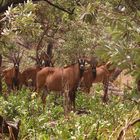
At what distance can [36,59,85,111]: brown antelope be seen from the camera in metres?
14.1

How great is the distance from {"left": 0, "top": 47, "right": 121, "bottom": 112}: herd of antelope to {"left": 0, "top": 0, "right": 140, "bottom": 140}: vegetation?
0.40 m

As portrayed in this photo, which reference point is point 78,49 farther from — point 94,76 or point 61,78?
point 61,78

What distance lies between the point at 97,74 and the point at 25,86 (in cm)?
284

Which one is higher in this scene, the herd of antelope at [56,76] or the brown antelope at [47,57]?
the brown antelope at [47,57]

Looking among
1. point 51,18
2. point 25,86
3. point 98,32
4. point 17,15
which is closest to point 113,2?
point 17,15

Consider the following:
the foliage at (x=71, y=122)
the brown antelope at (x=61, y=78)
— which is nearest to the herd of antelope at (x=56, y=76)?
the brown antelope at (x=61, y=78)

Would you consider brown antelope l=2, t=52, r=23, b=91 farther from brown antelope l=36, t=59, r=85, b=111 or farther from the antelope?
brown antelope l=36, t=59, r=85, b=111

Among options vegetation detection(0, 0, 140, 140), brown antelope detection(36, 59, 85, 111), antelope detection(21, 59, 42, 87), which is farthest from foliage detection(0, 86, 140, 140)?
antelope detection(21, 59, 42, 87)

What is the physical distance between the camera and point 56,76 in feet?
48.0

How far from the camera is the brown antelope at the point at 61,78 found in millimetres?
14094

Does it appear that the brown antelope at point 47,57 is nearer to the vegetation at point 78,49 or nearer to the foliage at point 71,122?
the vegetation at point 78,49

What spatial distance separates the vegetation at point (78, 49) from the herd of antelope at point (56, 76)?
1.32 feet

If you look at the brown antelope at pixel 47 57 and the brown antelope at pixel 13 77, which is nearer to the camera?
the brown antelope at pixel 13 77

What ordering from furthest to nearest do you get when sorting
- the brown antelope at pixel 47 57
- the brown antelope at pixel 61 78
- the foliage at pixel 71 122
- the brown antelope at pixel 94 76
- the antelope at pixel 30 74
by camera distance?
the brown antelope at pixel 47 57
the antelope at pixel 30 74
the brown antelope at pixel 94 76
the brown antelope at pixel 61 78
the foliage at pixel 71 122
